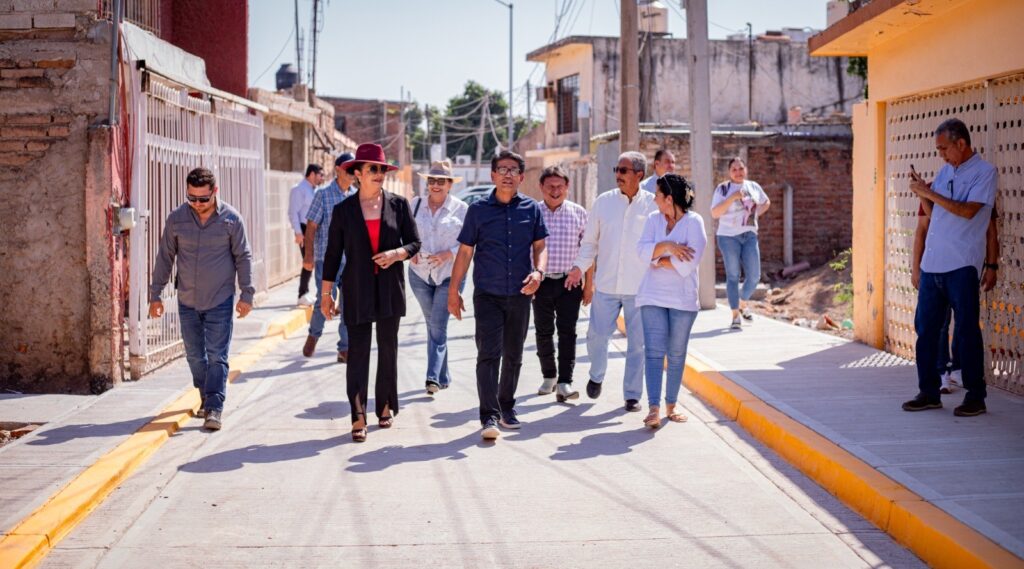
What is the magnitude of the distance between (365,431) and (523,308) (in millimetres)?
1414

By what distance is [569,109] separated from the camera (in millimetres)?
44781

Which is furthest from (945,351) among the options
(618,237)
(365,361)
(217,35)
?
(217,35)

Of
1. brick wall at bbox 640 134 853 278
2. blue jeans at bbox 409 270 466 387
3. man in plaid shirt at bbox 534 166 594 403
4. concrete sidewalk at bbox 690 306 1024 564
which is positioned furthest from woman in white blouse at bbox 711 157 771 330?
brick wall at bbox 640 134 853 278

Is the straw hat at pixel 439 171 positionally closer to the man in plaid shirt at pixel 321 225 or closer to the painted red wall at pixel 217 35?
the man in plaid shirt at pixel 321 225

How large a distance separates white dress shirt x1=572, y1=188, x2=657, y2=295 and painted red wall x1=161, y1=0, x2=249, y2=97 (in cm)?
994

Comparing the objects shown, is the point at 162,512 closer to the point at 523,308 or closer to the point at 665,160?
the point at 523,308

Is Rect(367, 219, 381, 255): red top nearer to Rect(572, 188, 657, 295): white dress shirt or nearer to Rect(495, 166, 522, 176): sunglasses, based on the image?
Rect(495, 166, 522, 176): sunglasses

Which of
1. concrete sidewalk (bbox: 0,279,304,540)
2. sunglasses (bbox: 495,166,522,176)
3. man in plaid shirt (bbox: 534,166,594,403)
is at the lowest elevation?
concrete sidewalk (bbox: 0,279,304,540)

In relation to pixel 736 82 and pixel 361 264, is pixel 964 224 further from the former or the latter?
pixel 736 82

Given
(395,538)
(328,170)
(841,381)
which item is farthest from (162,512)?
(328,170)

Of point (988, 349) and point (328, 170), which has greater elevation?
point (328, 170)

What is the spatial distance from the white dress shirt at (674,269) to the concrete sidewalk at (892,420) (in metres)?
1.13

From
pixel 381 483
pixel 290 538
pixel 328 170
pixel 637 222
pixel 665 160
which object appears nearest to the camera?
pixel 290 538

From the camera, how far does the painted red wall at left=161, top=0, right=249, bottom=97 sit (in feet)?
55.9
